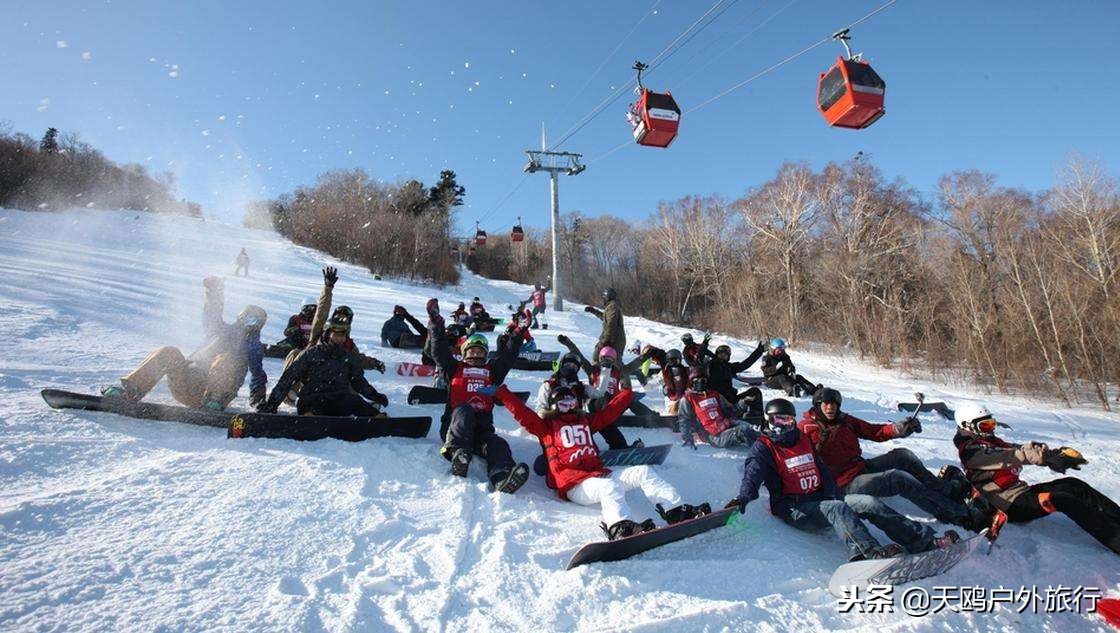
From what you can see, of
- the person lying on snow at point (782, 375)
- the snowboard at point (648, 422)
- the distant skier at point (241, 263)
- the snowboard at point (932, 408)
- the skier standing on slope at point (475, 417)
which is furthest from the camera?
the distant skier at point (241, 263)

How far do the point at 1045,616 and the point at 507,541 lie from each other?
315 cm

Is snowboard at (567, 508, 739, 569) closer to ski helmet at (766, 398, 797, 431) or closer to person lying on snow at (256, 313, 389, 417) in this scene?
ski helmet at (766, 398, 797, 431)

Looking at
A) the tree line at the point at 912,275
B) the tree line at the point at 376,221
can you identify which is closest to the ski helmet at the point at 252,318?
the tree line at the point at 912,275

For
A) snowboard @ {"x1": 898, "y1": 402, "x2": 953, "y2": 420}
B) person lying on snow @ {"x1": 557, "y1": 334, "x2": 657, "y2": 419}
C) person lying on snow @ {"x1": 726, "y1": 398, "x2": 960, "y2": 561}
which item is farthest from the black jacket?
snowboard @ {"x1": 898, "y1": 402, "x2": 953, "y2": 420}

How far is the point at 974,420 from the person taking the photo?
431 centimetres

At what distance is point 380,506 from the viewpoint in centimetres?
362

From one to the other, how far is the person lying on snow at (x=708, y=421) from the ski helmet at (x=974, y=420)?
67.4 inches

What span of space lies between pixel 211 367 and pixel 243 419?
1.14 m

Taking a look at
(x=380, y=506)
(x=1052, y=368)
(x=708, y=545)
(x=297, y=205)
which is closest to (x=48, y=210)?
(x=297, y=205)

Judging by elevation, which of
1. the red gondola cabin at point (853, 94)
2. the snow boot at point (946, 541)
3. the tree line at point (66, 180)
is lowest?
the snow boot at point (946, 541)

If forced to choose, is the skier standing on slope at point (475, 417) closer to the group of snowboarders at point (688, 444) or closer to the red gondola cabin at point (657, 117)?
the group of snowboarders at point (688, 444)

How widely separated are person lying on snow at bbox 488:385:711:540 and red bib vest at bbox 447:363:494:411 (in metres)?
0.14

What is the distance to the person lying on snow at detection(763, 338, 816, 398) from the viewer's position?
885 cm

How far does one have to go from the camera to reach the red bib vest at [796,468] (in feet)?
12.7
